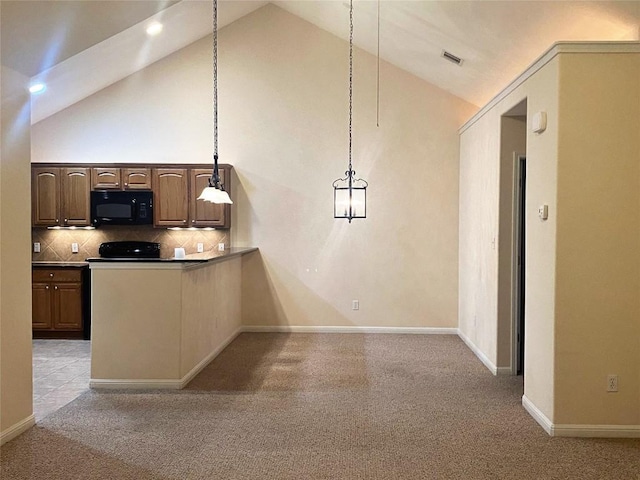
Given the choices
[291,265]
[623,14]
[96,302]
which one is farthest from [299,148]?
[623,14]

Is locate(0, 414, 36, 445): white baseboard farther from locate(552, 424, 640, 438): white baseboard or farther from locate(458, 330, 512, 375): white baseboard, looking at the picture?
locate(458, 330, 512, 375): white baseboard

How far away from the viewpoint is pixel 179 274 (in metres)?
4.70

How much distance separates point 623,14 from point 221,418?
4230mm

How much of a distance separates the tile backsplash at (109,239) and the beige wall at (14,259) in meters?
3.59

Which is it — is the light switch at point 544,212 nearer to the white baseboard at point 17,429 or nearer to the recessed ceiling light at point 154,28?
the white baseboard at point 17,429

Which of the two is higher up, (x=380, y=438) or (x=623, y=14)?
(x=623, y=14)

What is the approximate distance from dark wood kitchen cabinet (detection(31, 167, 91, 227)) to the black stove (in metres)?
0.46

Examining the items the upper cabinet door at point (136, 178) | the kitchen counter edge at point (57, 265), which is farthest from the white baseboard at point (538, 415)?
the kitchen counter edge at point (57, 265)

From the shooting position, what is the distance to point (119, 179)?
23.2 feet

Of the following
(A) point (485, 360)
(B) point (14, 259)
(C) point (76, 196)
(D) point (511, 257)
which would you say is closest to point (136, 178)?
(C) point (76, 196)

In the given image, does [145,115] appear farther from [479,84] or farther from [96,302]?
[479,84]

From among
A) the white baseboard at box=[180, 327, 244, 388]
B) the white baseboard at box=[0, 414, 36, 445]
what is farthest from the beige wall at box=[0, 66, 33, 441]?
the white baseboard at box=[180, 327, 244, 388]

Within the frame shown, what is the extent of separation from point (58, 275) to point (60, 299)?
31cm

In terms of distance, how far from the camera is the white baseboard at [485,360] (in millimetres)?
5254
